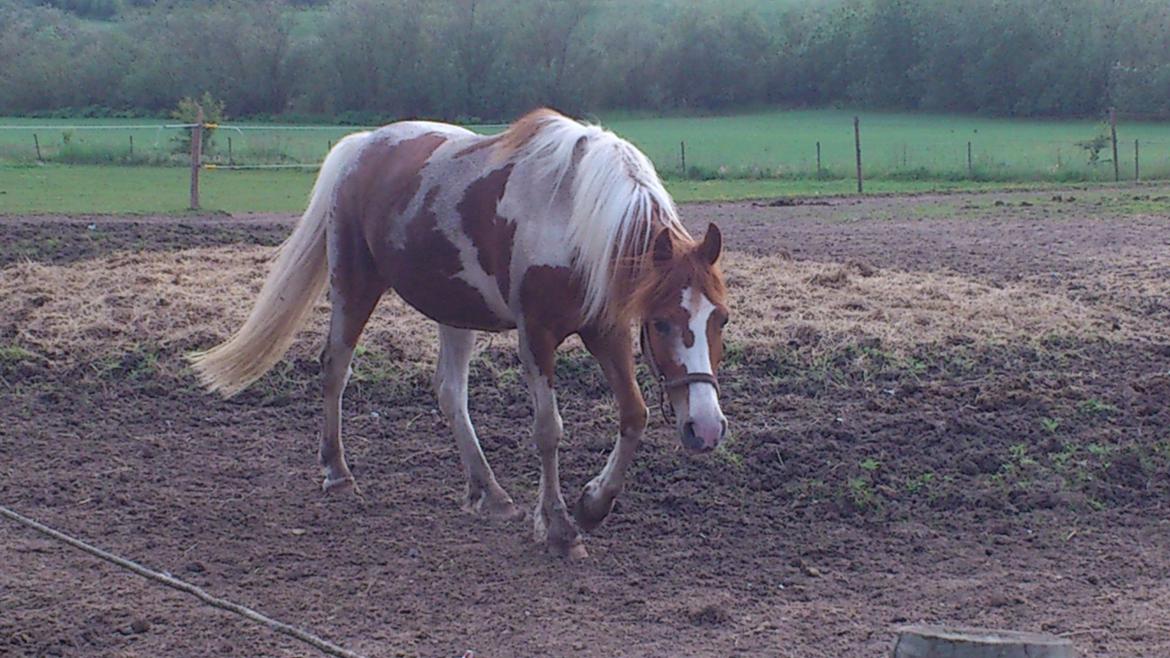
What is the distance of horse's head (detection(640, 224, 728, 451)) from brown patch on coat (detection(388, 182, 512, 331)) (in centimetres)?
107

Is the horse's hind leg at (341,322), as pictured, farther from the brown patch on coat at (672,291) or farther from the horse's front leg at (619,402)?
the brown patch on coat at (672,291)

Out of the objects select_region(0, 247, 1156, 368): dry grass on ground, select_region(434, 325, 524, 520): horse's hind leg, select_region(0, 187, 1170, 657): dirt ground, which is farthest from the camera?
select_region(0, 247, 1156, 368): dry grass on ground

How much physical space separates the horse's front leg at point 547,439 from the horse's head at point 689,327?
614 mm

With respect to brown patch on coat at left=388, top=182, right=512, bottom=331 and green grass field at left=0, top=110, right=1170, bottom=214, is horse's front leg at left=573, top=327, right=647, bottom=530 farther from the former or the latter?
green grass field at left=0, top=110, right=1170, bottom=214

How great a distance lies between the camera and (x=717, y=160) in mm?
34000

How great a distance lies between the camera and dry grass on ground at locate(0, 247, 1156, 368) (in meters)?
7.96

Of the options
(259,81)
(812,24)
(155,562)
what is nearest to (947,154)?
(812,24)

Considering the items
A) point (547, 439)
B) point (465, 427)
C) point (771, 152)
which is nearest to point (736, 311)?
point (465, 427)

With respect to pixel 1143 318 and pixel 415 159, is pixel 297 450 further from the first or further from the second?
pixel 1143 318

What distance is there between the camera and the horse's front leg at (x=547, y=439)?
4898 mm

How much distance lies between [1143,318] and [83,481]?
7091 mm

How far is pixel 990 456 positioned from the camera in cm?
591

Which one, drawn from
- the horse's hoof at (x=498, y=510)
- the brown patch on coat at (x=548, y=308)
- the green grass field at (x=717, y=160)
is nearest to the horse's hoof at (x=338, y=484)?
the horse's hoof at (x=498, y=510)

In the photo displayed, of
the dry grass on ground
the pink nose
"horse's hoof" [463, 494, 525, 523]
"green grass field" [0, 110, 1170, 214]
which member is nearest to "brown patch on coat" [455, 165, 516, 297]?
"horse's hoof" [463, 494, 525, 523]
